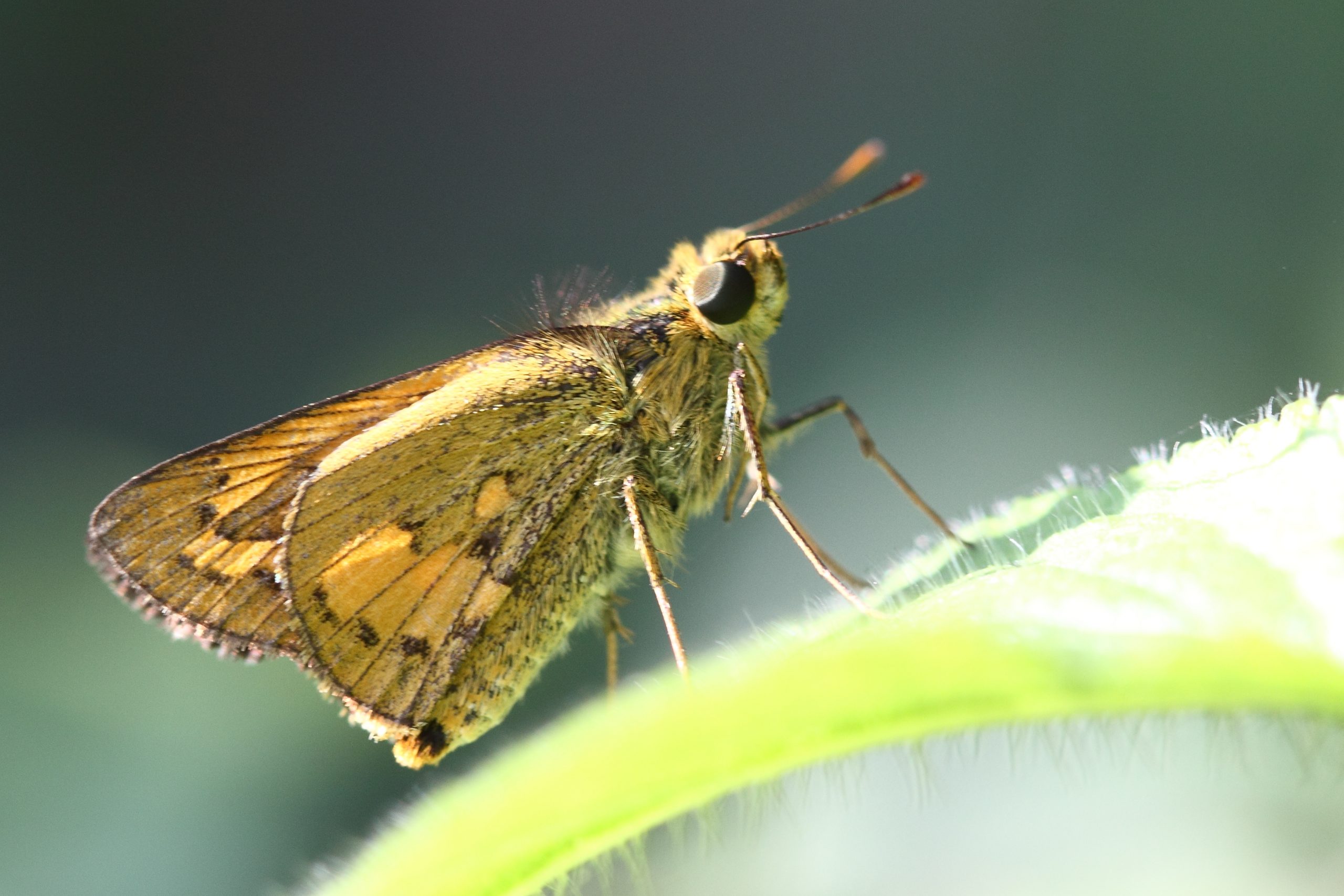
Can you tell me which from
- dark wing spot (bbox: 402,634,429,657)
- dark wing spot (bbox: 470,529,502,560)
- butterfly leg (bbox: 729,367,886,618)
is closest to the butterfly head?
butterfly leg (bbox: 729,367,886,618)

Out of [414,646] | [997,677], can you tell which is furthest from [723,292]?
[997,677]

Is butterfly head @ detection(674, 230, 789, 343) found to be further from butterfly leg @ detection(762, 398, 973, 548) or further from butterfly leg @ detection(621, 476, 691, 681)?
butterfly leg @ detection(621, 476, 691, 681)

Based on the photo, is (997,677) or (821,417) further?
(821,417)

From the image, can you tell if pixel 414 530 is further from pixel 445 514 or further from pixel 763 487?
pixel 763 487

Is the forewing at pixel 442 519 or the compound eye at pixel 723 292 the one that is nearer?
the forewing at pixel 442 519

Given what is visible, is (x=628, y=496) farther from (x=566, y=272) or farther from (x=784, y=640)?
(x=566, y=272)

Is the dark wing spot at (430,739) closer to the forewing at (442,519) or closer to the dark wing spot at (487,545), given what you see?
the forewing at (442,519)

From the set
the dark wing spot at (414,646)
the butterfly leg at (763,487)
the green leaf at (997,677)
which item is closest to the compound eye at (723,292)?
the butterfly leg at (763,487)

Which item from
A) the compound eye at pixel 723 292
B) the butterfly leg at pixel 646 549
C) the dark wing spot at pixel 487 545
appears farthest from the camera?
the compound eye at pixel 723 292
